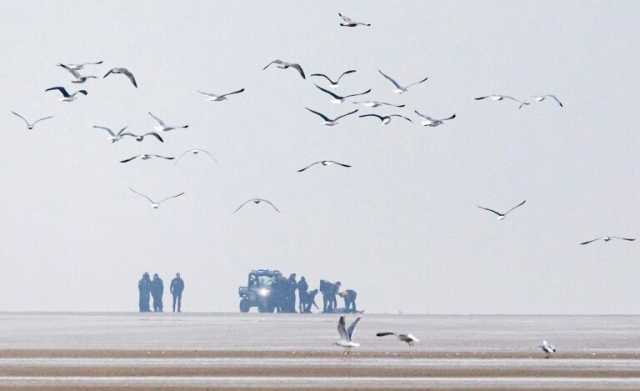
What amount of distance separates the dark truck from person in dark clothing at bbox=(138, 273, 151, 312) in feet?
32.1

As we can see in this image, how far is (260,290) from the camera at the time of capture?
635 ft

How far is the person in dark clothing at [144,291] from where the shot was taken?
645 feet

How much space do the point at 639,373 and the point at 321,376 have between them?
9.88 meters

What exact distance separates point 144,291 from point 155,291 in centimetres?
305

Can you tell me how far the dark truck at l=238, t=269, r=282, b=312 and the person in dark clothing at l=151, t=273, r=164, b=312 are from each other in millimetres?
8241

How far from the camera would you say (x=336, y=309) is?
636 feet

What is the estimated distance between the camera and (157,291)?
639 ft

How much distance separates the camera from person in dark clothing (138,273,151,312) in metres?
196

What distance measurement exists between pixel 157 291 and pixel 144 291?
10.3 feet

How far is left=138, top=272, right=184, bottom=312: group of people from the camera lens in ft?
610

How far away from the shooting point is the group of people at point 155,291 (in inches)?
7318

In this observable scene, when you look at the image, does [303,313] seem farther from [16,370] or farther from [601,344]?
[16,370]

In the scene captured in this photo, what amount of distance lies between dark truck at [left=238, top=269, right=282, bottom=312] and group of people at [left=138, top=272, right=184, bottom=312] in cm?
841

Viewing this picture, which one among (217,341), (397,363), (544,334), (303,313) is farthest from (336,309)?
(397,363)
